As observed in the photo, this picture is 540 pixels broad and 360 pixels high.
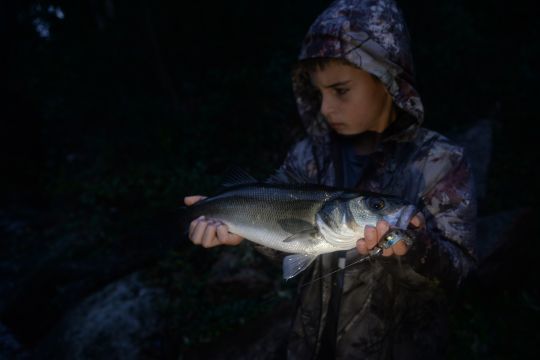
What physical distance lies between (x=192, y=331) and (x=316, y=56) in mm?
3740

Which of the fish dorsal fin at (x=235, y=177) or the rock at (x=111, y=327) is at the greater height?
the fish dorsal fin at (x=235, y=177)

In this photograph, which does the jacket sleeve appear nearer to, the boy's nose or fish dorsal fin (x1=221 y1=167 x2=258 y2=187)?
the boy's nose

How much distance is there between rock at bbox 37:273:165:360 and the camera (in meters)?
4.33

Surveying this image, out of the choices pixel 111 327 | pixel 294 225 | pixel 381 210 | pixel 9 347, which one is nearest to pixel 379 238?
pixel 381 210

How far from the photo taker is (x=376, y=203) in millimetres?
1960

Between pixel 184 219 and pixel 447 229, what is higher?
pixel 184 219

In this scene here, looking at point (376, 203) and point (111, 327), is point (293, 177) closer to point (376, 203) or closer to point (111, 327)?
point (376, 203)

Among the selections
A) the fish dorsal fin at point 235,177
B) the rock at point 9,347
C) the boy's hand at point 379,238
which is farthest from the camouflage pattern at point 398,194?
the rock at point 9,347

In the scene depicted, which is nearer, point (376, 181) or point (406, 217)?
point (406, 217)

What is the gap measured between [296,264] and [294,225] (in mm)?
261

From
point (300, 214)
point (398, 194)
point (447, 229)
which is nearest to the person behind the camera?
point (447, 229)

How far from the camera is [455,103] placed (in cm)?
890

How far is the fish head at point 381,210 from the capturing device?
6.11 feet

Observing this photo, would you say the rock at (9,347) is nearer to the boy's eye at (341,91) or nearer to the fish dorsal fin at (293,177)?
the fish dorsal fin at (293,177)
